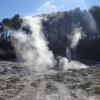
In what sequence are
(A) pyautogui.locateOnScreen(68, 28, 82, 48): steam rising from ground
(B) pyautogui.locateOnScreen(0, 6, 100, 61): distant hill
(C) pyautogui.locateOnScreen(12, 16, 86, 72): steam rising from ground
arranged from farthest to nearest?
(A) pyautogui.locateOnScreen(68, 28, 82, 48): steam rising from ground
(B) pyautogui.locateOnScreen(0, 6, 100, 61): distant hill
(C) pyautogui.locateOnScreen(12, 16, 86, 72): steam rising from ground

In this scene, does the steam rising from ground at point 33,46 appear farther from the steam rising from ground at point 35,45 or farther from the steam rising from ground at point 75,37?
the steam rising from ground at point 75,37

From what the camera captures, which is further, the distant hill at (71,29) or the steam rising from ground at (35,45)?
the distant hill at (71,29)

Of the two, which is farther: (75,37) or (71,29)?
(71,29)

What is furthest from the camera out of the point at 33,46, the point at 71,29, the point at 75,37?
the point at 71,29

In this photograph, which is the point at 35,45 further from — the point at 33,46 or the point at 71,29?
the point at 71,29

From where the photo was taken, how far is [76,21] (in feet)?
331

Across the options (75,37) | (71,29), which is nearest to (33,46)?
(75,37)

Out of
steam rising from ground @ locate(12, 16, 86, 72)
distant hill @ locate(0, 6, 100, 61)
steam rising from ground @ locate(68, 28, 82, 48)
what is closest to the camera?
steam rising from ground @ locate(12, 16, 86, 72)

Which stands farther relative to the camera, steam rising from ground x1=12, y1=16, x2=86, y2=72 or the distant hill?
the distant hill

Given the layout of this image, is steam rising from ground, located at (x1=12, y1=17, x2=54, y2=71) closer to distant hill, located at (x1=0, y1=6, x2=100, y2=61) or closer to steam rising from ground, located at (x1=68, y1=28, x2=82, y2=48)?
distant hill, located at (x1=0, y1=6, x2=100, y2=61)

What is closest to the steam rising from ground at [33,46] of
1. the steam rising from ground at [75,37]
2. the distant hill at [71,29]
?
the distant hill at [71,29]

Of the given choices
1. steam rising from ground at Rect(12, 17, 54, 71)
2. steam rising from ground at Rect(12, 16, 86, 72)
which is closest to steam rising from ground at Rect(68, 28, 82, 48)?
steam rising from ground at Rect(12, 16, 86, 72)

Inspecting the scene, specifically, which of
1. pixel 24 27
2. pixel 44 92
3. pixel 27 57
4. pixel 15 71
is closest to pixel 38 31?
pixel 24 27

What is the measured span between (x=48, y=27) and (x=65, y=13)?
681 cm
